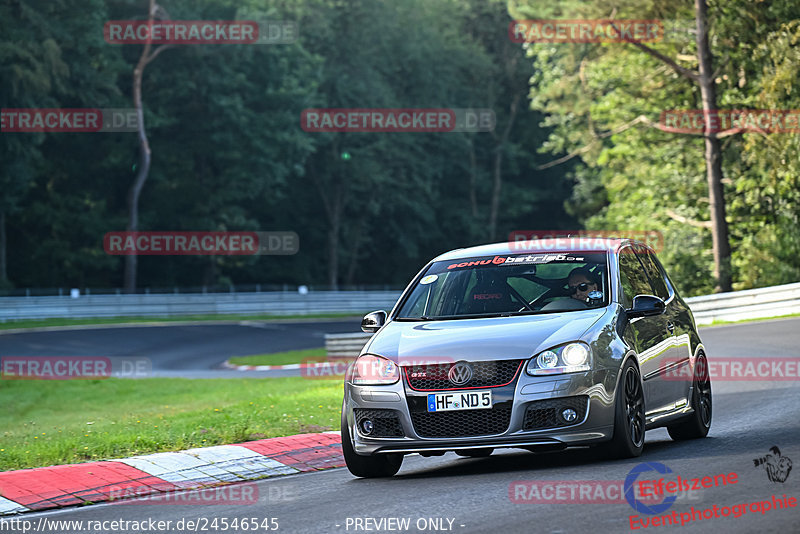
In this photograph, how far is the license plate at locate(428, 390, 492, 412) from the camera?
8.83 metres

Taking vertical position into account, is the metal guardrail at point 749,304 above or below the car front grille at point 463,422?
below

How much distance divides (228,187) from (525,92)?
26462 millimetres

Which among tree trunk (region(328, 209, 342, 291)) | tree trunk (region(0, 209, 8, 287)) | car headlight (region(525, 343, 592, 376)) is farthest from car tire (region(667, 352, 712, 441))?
tree trunk (region(328, 209, 342, 291))

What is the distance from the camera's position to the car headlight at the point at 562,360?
884 centimetres

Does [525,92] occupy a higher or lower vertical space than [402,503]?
higher

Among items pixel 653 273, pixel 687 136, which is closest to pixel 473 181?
pixel 687 136

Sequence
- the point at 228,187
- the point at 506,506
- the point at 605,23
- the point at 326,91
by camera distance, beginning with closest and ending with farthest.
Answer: the point at 506,506 < the point at 605,23 < the point at 228,187 < the point at 326,91

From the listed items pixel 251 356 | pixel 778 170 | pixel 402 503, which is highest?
pixel 778 170

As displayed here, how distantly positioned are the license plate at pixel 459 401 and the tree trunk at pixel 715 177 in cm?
3104

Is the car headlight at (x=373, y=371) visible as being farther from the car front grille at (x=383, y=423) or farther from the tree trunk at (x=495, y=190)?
the tree trunk at (x=495, y=190)

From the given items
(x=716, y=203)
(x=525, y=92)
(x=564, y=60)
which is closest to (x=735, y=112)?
(x=716, y=203)

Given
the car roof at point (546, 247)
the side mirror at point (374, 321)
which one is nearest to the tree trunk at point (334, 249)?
the car roof at point (546, 247)

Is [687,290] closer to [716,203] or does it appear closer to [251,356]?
[716,203]

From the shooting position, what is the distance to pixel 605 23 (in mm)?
41500
